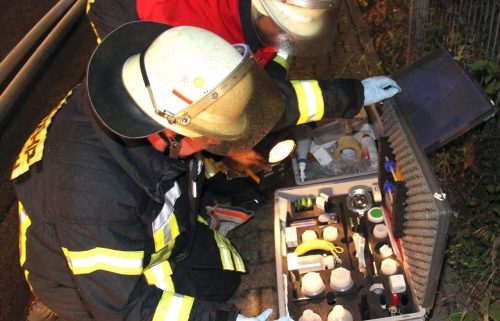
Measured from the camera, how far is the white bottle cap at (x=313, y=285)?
303cm

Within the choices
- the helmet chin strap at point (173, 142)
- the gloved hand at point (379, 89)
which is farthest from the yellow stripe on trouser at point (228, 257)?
the gloved hand at point (379, 89)

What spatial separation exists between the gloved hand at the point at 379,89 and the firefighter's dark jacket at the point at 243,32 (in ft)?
0.22

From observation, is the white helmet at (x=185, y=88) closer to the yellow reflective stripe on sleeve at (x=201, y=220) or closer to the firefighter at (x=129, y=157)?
the firefighter at (x=129, y=157)

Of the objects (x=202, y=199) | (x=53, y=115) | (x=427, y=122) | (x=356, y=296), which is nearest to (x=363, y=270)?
(x=356, y=296)

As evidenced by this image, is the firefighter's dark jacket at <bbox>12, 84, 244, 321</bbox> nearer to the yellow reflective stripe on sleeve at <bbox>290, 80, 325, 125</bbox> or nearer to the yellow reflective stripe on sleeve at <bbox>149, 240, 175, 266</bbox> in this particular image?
the yellow reflective stripe on sleeve at <bbox>149, 240, 175, 266</bbox>

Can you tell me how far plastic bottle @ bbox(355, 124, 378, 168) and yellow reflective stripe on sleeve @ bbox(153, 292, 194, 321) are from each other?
1.74 metres

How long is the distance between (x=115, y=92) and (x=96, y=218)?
0.53 m

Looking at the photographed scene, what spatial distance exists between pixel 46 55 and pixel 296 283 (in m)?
4.86

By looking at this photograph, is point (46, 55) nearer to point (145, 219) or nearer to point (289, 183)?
point (289, 183)

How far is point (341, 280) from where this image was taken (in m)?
3.00

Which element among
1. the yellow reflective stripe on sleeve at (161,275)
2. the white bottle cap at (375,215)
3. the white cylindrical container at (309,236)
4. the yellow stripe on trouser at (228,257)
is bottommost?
the yellow stripe on trouser at (228,257)

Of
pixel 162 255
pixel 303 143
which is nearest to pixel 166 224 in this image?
pixel 162 255

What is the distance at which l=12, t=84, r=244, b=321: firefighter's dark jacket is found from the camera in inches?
90.1

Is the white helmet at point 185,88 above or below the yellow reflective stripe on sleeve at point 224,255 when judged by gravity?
above
